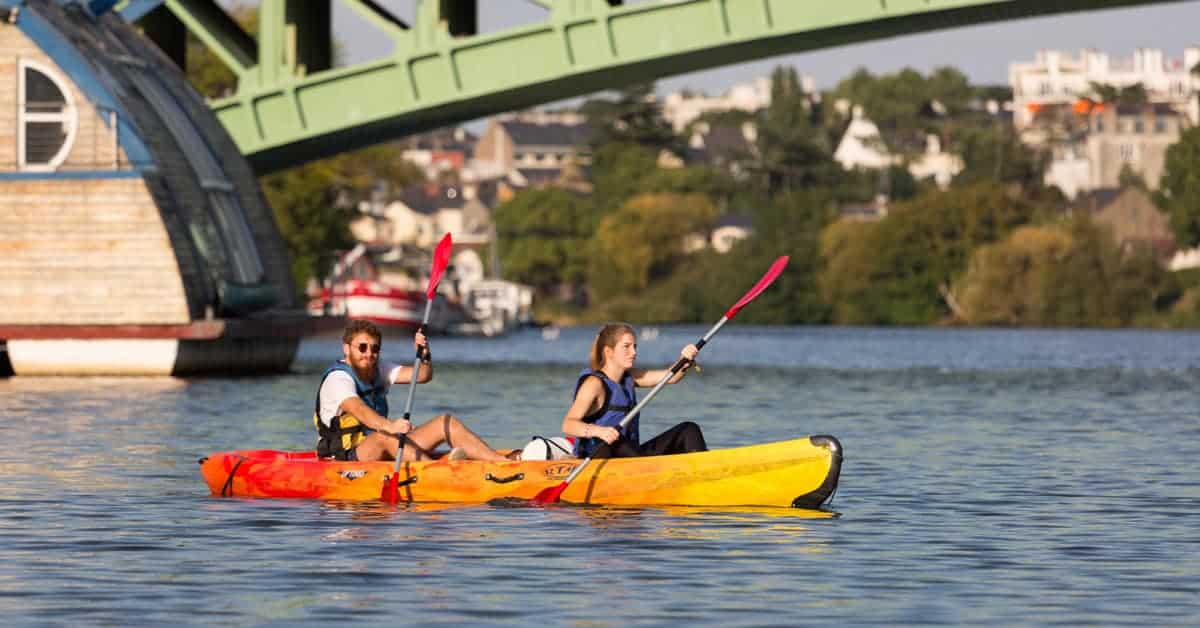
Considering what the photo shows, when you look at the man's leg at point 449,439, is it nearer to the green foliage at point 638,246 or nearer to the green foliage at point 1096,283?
the green foliage at point 1096,283

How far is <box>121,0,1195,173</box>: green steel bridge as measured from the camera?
41750 millimetres

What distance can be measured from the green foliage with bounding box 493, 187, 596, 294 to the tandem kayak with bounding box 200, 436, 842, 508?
139 meters

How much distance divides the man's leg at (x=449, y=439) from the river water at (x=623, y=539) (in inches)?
24.7

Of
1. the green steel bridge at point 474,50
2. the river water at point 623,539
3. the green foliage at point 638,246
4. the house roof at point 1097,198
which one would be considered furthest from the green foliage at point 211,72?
the house roof at point 1097,198

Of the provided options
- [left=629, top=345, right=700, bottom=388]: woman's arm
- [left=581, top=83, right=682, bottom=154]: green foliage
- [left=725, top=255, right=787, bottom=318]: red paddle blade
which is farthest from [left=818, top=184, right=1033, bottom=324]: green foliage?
[left=629, top=345, right=700, bottom=388]: woman's arm

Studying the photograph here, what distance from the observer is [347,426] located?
20.6m

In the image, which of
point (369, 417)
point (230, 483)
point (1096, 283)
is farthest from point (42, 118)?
point (1096, 283)

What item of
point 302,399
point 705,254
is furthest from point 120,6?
point 705,254

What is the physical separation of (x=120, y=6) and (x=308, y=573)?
33390 mm

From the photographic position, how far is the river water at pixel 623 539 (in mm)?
14305

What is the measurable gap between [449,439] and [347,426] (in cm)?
79

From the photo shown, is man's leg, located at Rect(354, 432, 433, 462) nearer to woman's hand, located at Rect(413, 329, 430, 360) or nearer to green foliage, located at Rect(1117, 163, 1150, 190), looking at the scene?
woman's hand, located at Rect(413, 329, 430, 360)

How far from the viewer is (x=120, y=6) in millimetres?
47781

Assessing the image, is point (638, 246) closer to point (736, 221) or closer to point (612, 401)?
point (736, 221)
